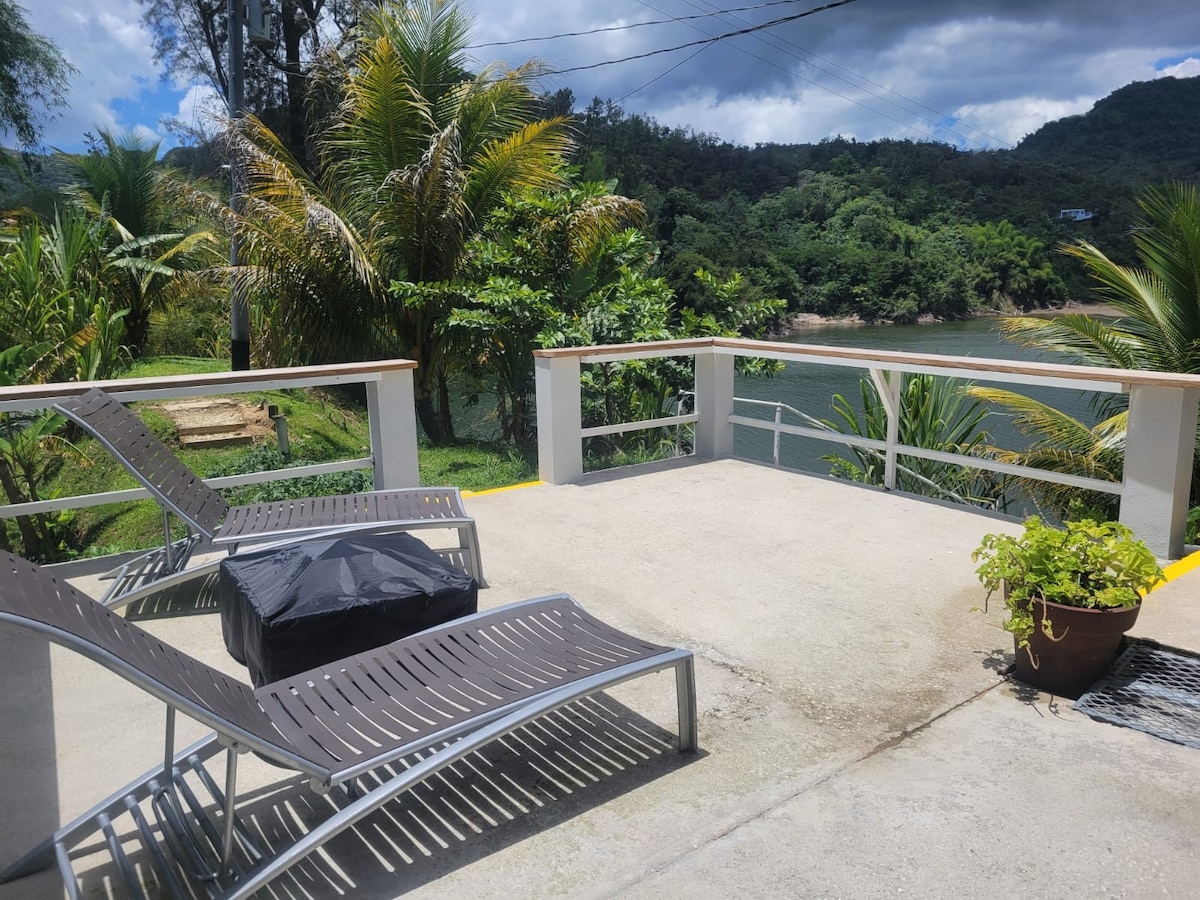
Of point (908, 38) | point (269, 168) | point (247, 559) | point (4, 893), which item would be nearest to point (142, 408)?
point (269, 168)

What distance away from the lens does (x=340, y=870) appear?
7.28ft

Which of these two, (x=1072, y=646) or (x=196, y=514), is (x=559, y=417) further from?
(x=1072, y=646)

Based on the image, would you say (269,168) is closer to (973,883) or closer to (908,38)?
(973,883)

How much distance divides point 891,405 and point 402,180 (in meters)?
6.84

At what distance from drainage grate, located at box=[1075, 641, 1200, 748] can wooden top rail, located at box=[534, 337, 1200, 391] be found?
5.41 ft

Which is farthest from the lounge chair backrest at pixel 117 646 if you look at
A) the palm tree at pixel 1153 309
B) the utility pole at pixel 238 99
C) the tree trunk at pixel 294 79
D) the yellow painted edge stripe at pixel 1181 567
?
the tree trunk at pixel 294 79

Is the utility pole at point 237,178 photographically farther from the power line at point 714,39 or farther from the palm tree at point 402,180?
the power line at point 714,39

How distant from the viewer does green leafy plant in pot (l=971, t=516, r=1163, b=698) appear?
3.00 m

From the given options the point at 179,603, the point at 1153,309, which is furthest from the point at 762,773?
the point at 1153,309

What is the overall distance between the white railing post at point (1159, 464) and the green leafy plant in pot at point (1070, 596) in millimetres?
1609

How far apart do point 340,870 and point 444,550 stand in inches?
104

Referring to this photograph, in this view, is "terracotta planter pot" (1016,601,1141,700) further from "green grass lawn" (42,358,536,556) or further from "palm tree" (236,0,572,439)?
"palm tree" (236,0,572,439)

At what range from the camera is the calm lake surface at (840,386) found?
1412cm

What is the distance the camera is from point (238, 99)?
10156mm
